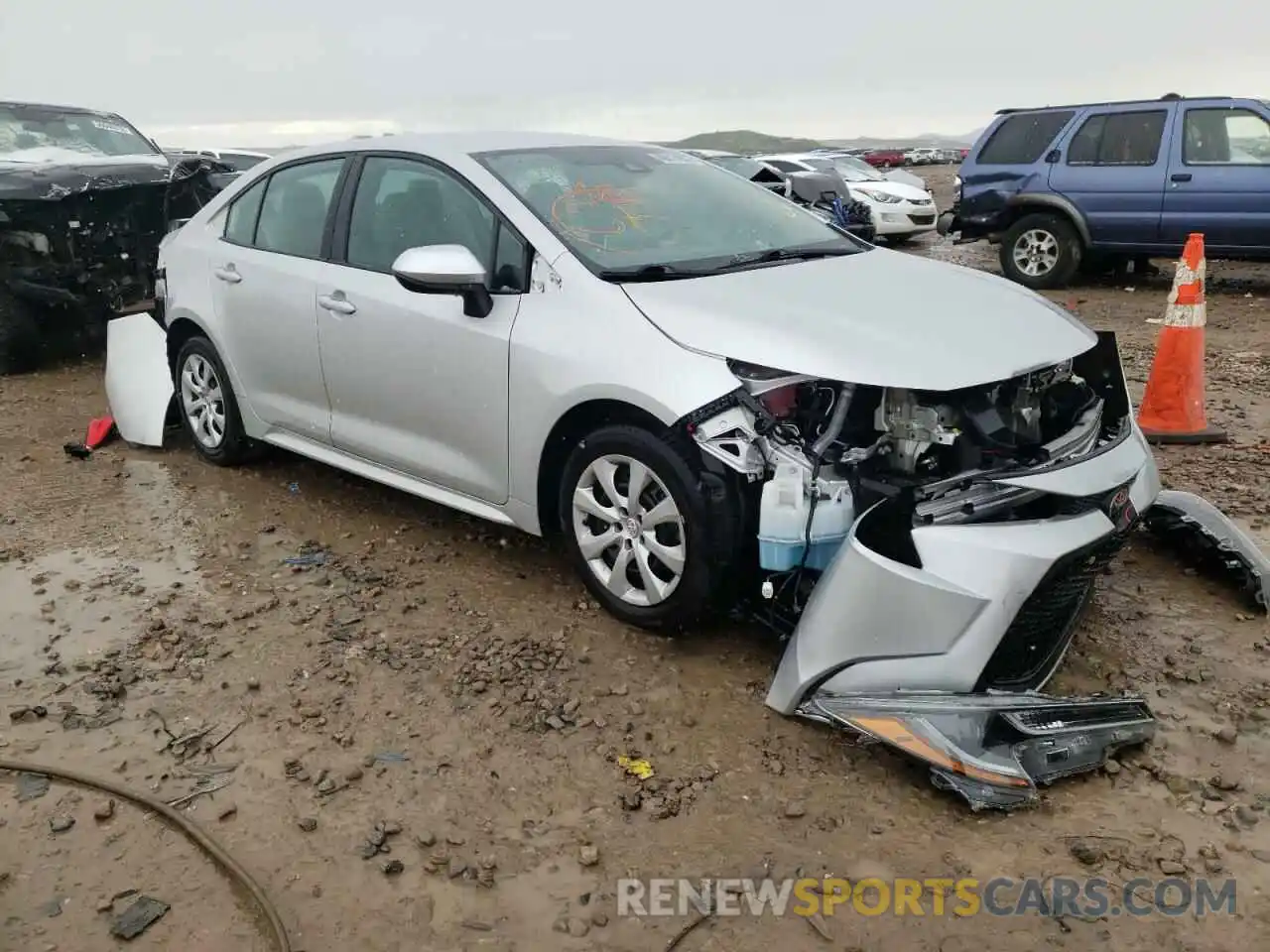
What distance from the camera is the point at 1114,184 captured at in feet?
32.1

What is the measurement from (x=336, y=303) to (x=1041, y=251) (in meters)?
8.25

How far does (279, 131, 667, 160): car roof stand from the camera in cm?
400

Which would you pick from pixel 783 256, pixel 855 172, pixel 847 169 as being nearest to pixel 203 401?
pixel 783 256

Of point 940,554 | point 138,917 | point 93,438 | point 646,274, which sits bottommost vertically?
point 138,917

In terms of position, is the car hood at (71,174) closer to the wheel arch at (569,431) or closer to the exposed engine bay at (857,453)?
the wheel arch at (569,431)

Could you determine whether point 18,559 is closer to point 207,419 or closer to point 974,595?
point 207,419

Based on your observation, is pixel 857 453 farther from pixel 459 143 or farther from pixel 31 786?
pixel 31 786

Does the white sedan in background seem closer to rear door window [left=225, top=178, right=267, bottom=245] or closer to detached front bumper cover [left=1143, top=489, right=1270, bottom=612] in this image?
rear door window [left=225, top=178, right=267, bottom=245]

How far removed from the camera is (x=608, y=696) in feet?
10.5

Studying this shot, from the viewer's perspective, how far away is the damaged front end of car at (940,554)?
267cm

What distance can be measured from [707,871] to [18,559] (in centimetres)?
344

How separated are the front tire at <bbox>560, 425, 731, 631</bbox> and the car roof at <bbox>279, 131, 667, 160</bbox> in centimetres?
137

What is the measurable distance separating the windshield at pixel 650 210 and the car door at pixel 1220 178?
22.0 feet

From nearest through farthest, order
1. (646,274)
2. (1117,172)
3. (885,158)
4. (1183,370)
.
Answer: (646,274) < (1183,370) < (1117,172) < (885,158)
